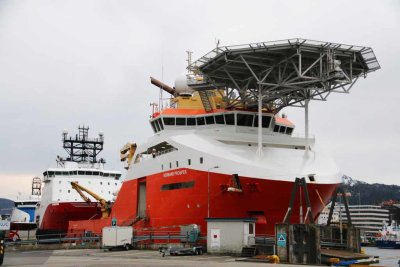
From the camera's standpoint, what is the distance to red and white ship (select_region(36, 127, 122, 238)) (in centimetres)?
6081

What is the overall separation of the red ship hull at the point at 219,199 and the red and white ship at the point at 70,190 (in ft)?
74.9

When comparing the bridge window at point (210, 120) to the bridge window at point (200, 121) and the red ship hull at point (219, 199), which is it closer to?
the bridge window at point (200, 121)

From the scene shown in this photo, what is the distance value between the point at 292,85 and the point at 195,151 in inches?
318

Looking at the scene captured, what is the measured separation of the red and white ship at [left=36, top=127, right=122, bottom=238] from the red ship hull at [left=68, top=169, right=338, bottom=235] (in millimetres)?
22825

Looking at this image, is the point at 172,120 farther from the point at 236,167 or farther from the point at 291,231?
the point at 291,231

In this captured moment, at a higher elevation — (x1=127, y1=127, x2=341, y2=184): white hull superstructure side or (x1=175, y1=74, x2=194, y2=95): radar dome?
(x1=175, y1=74, x2=194, y2=95): radar dome

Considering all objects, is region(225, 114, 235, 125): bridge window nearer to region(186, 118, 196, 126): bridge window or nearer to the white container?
region(186, 118, 196, 126): bridge window

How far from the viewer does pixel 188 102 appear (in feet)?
139

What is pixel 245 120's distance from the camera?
38375 millimetres

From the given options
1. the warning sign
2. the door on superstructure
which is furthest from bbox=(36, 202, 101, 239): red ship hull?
the warning sign

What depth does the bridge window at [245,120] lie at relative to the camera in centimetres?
3812

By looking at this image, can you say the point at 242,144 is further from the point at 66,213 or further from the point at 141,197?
the point at 66,213

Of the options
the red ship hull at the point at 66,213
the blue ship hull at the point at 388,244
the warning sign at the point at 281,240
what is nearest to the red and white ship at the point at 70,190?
the red ship hull at the point at 66,213

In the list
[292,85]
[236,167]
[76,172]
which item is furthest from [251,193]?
[76,172]
